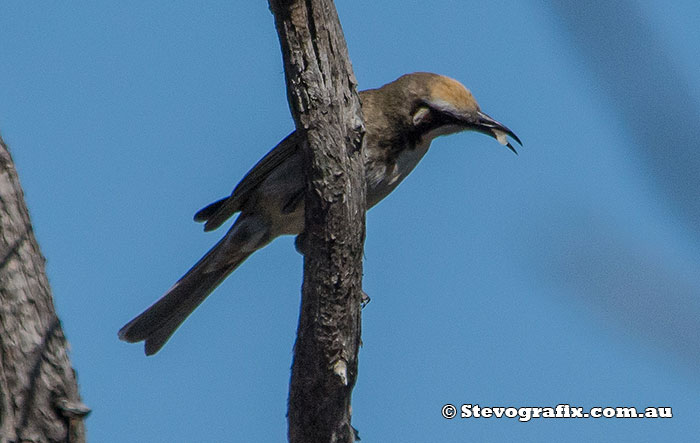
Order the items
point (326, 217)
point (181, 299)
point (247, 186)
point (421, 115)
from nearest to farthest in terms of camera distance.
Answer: point (326, 217), point (421, 115), point (247, 186), point (181, 299)

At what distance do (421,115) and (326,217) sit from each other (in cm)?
Answer: 200

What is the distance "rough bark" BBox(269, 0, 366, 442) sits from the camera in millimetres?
3047

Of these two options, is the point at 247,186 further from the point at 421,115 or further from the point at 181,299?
the point at 421,115

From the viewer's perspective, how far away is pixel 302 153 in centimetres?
324

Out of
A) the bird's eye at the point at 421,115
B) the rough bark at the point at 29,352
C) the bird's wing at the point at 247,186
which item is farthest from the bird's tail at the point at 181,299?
the rough bark at the point at 29,352

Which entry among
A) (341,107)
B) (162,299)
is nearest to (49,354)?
(341,107)

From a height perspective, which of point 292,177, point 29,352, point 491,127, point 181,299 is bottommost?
point 29,352

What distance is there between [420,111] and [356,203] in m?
1.97

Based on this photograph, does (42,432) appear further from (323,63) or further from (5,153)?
(323,63)

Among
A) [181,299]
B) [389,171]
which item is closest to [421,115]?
[389,171]

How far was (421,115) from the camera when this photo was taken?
5.14 meters

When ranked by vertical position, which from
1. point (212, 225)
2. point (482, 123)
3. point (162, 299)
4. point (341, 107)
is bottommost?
point (341, 107)

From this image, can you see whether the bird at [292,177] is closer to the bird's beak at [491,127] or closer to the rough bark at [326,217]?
the bird's beak at [491,127]

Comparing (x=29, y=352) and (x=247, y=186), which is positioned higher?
(x=247, y=186)
